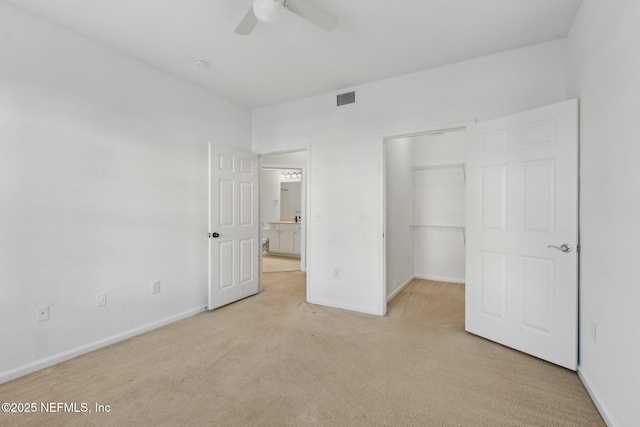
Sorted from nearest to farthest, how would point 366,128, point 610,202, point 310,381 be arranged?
point 610,202, point 310,381, point 366,128

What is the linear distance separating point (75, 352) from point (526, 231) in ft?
12.8

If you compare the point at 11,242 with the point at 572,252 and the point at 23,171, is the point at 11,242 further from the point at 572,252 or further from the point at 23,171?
the point at 572,252

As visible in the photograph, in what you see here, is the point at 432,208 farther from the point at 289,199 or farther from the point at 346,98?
the point at 289,199

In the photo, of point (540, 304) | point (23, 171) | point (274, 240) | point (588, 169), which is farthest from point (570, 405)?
point (274, 240)

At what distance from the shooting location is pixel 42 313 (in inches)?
88.7

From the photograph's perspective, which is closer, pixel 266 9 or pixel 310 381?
pixel 266 9

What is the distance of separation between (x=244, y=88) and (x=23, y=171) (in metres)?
2.27

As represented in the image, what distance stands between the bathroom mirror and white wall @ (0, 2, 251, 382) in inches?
190

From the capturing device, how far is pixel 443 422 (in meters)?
1.66

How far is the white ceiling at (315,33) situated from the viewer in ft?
7.02

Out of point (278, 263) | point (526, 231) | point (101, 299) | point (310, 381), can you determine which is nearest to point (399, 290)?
point (526, 231)

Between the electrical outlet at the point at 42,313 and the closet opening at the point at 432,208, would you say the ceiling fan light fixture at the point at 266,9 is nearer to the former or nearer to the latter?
the electrical outlet at the point at 42,313

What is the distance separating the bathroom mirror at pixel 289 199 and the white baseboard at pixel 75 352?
5206 mm

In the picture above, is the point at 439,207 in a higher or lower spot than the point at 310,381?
higher
